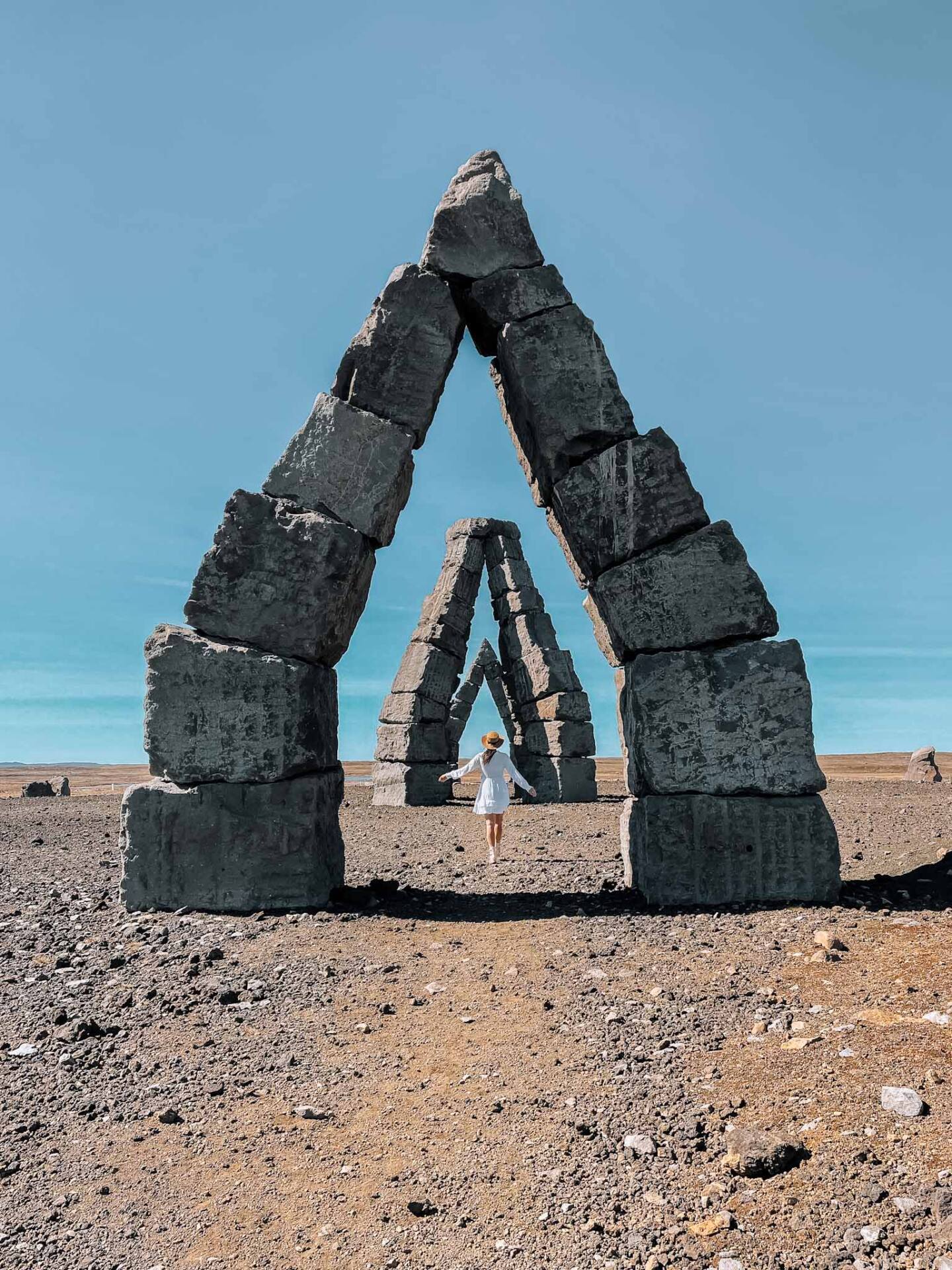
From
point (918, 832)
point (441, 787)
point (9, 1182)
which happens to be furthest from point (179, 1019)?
point (441, 787)

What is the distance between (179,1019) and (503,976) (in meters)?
1.61

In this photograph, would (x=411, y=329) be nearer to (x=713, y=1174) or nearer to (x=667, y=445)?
(x=667, y=445)

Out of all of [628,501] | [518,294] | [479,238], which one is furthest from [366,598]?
[479,238]

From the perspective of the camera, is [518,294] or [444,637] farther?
[444,637]

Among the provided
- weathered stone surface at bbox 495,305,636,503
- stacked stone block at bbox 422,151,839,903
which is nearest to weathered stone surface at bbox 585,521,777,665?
stacked stone block at bbox 422,151,839,903

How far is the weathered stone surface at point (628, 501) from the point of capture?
21.0 ft

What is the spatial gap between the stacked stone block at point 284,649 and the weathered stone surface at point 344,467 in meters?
0.01

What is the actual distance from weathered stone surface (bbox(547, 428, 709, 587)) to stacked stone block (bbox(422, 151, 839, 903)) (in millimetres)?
11

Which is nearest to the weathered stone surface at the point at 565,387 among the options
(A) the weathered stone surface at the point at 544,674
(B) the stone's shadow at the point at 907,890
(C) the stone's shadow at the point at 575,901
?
(C) the stone's shadow at the point at 575,901

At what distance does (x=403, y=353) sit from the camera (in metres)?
6.83

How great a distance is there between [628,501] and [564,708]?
9.81 metres

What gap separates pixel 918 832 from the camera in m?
9.07

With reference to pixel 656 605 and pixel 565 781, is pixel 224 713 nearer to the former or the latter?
pixel 656 605

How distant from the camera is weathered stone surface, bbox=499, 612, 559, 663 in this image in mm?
16688
